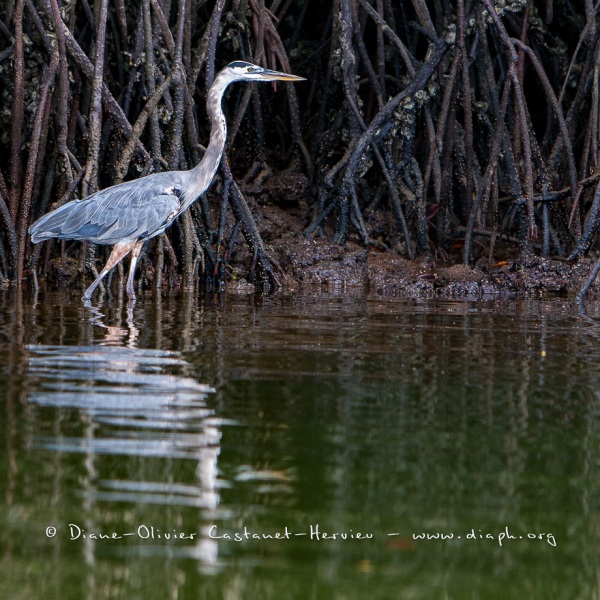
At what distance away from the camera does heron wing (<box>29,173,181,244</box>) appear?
823 centimetres

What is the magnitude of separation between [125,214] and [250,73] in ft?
6.01

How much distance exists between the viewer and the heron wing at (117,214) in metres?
8.23

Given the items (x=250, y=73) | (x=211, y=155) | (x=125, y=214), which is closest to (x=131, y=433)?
(x=125, y=214)

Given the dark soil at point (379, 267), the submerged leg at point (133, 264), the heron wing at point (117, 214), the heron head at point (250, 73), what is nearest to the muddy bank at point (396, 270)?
the dark soil at point (379, 267)

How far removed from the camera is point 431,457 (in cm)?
347

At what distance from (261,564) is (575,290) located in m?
7.12

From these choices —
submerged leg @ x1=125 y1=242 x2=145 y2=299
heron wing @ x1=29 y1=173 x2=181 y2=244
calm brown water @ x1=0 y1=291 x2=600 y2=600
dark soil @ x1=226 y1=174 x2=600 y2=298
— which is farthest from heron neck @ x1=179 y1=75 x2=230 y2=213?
calm brown water @ x1=0 y1=291 x2=600 y2=600

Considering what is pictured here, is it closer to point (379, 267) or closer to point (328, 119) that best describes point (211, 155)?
point (379, 267)

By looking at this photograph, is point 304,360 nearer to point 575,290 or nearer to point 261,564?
point 261,564

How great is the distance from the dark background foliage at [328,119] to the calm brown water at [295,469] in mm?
3470

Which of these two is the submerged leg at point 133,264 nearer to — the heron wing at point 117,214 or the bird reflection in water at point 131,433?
the heron wing at point 117,214

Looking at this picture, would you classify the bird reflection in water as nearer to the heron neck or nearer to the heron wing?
the heron wing

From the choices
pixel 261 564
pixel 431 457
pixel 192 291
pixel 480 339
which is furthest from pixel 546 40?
pixel 261 564

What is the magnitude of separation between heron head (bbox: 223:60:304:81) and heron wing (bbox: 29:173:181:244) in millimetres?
1272
